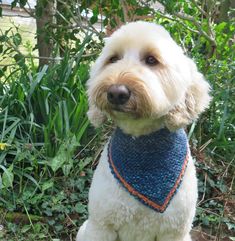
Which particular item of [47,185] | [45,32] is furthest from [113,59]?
[45,32]

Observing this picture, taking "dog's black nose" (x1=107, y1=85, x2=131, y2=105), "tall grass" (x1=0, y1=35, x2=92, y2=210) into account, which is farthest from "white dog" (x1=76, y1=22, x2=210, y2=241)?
"tall grass" (x1=0, y1=35, x2=92, y2=210)

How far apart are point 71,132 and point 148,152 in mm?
1441

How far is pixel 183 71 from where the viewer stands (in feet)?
8.34

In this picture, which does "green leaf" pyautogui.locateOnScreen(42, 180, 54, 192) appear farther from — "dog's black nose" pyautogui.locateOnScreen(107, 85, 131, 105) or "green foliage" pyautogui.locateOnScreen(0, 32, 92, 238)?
"dog's black nose" pyautogui.locateOnScreen(107, 85, 131, 105)

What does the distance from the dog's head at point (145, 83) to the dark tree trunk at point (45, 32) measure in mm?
2476

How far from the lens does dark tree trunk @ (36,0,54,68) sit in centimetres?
505

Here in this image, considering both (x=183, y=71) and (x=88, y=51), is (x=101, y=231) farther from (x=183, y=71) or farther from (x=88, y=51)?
(x=88, y=51)

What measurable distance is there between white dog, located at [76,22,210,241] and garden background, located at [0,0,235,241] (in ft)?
3.13

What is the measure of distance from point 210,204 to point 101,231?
4.96 ft

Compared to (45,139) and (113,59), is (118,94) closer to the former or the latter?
(113,59)

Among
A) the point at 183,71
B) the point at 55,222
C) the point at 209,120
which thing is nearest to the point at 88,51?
the point at 209,120

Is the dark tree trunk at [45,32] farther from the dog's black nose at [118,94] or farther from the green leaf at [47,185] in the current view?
the dog's black nose at [118,94]

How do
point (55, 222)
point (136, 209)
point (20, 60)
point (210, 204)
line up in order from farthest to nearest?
point (20, 60)
point (210, 204)
point (55, 222)
point (136, 209)

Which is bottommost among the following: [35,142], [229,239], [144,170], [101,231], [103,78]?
[229,239]
